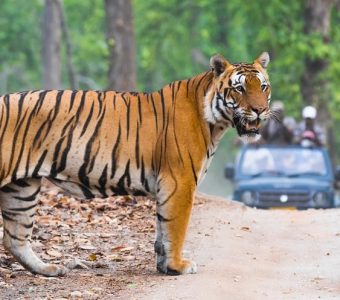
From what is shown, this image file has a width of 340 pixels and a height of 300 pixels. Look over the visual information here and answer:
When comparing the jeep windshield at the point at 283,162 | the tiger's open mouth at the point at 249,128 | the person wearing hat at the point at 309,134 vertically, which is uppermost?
the tiger's open mouth at the point at 249,128

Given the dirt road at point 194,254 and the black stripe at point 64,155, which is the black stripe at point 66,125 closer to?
the black stripe at point 64,155

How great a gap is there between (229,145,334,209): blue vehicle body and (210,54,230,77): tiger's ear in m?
8.03

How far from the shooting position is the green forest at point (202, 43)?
30.4 metres

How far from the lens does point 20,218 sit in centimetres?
937

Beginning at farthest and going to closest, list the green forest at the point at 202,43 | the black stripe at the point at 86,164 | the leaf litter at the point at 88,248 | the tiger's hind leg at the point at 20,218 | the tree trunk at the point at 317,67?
the green forest at the point at 202,43 < the tree trunk at the point at 317,67 < the tiger's hind leg at the point at 20,218 < the black stripe at the point at 86,164 < the leaf litter at the point at 88,248

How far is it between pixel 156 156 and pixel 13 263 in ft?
5.19

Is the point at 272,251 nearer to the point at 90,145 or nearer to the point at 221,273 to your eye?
A: the point at 221,273

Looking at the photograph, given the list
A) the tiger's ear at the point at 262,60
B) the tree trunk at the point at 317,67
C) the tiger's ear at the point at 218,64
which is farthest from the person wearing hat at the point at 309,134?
the tiger's ear at the point at 218,64

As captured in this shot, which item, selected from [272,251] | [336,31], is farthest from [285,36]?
[272,251]

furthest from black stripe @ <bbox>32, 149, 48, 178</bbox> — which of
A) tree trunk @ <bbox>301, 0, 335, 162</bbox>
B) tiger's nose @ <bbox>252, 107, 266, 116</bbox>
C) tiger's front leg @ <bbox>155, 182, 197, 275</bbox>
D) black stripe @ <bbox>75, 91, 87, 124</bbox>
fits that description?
tree trunk @ <bbox>301, 0, 335, 162</bbox>

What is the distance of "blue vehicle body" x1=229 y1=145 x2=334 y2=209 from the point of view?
56.9 ft

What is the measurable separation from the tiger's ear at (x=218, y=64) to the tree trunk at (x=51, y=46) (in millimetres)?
21478

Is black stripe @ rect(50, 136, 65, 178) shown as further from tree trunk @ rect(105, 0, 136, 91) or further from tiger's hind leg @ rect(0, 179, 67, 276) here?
tree trunk @ rect(105, 0, 136, 91)

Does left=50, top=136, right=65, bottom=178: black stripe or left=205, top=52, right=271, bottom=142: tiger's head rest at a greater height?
left=205, top=52, right=271, bottom=142: tiger's head
